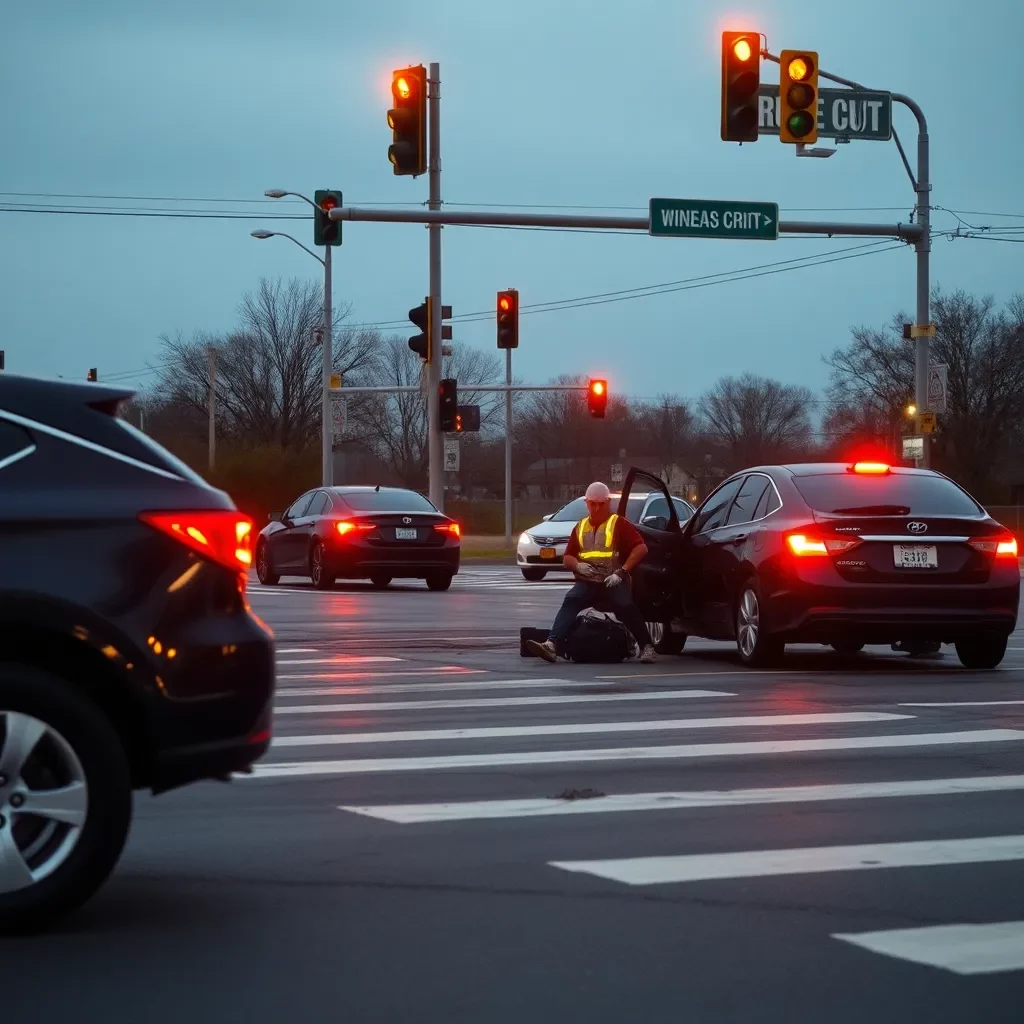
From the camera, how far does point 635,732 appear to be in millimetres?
10477

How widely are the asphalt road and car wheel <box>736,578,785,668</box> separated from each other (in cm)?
217

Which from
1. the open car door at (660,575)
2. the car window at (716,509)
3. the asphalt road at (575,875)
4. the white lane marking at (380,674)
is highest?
the car window at (716,509)

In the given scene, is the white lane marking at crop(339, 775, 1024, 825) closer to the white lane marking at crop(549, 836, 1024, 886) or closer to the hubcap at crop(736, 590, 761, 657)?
the white lane marking at crop(549, 836, 1024, 886)

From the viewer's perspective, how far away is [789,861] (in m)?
6.66

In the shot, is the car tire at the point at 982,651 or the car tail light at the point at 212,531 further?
the car tire at the point at 982,651

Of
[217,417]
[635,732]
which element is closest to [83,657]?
[635,732]

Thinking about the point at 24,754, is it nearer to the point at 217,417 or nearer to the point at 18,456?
the point at 18,456

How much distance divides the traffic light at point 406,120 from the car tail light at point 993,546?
10387 millimetres

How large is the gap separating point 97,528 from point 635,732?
535cm

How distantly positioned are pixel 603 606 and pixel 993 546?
3094 mm

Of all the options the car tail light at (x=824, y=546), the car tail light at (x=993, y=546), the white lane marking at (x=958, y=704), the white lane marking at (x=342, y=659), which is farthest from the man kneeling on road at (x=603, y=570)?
the white lane marking at (x=958, y=704)

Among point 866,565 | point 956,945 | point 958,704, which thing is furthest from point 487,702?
point 956,945

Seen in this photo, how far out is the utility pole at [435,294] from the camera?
29.9 metres

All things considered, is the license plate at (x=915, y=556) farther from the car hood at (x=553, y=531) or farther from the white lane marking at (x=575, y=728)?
the car hood at (x=553, y=531)
